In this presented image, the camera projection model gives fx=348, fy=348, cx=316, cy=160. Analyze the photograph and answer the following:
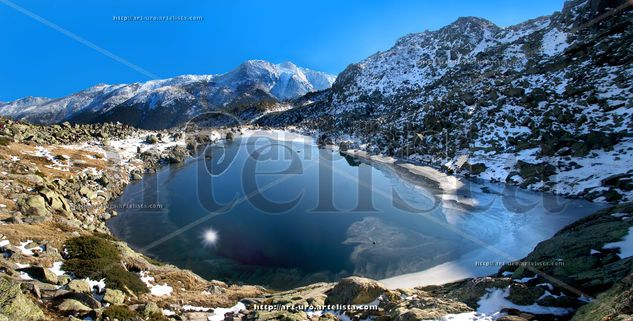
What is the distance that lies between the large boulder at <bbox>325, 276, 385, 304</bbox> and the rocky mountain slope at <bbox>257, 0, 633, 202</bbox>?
30077 mm

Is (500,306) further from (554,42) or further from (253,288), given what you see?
(554,42)

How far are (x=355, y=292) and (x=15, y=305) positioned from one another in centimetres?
1194

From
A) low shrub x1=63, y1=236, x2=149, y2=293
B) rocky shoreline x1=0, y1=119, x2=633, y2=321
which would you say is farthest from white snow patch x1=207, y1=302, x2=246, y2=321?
low shrub x1=63, y1=236, x2=149, y2=293

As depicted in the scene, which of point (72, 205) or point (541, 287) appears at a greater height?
point (72, 205)

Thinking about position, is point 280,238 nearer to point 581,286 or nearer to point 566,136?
point 581,286

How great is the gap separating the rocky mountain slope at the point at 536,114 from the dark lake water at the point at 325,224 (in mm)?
5791

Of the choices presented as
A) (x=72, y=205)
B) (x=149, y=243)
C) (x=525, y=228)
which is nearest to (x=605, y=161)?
(x=525, y=228)

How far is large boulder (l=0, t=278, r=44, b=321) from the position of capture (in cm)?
914

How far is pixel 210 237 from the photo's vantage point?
30406 millimetres

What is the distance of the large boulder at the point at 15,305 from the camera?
9141mm

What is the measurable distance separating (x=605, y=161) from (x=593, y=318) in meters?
39.1

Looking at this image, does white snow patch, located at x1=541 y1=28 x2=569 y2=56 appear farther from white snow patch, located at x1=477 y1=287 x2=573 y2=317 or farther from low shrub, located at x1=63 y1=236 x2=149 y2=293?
low shrub, located at x1=63 y1=236 x2=149 y2=293

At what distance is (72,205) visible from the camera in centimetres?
3152

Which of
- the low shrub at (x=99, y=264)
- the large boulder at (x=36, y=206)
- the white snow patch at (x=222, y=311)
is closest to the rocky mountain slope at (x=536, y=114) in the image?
the white snow patch at (x=222, y=311)
